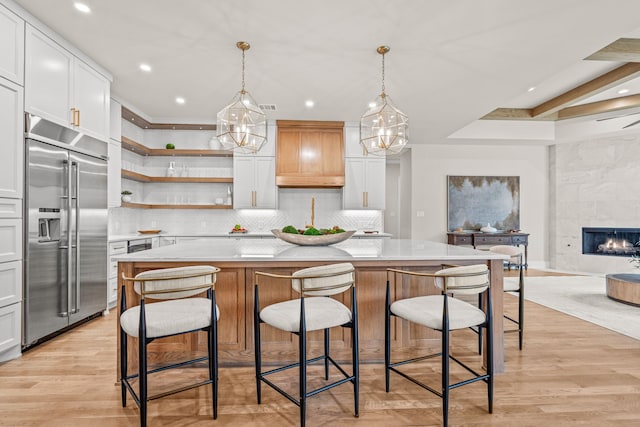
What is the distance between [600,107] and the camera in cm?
530

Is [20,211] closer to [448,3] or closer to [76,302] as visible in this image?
[76,302]

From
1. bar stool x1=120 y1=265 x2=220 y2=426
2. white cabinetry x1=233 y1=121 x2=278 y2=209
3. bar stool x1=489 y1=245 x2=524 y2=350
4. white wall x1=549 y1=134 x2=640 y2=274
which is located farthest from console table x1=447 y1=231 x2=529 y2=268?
bar stool x1=120 y1=265 x2=220 y2=426

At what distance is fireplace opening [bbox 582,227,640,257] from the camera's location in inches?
237

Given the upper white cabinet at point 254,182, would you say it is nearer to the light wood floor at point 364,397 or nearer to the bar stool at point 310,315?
the light wood floor at point 364,397

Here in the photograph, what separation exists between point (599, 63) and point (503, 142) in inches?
102

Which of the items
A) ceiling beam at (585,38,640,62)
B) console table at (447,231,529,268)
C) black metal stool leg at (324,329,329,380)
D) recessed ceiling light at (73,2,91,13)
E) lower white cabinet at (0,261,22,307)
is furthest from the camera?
console table at (447,231,529,268)

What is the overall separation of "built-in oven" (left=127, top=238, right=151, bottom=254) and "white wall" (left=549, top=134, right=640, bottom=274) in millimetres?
7884

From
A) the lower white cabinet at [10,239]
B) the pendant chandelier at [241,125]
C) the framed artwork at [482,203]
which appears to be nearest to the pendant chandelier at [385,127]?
the pendant chandelier at [241,125]

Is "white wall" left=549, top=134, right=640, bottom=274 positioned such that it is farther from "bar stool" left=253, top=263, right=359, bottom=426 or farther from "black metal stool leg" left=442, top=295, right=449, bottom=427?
"bar stool" left=253, top=263, right=359, bottom=426

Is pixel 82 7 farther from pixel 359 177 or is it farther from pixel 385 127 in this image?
pixel 359 177

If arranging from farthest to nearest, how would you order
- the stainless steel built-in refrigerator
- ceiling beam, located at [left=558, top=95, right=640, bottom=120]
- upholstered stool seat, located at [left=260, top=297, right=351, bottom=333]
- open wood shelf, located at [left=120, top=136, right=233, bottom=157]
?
open wood shelf, located at [left=120, top=136, right=233, bottom=157]
ceiling beam, located at [left=558, top=95, right=640, bottom=120]
the stainless steel built-in refrigerator
upholstered stool seat, located at [left=260, top=297, right=351, bottom=333]

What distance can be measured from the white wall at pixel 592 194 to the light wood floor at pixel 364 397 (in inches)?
183

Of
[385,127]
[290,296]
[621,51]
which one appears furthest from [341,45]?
[621,51]

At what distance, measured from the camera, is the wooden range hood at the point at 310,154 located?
5352mm
